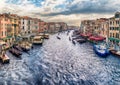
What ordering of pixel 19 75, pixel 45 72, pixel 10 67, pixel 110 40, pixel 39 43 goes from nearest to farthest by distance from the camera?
pixel 19 75 → pixel 45 72 → pixel 10 67 → pixel 110 40 → pixel 39 43

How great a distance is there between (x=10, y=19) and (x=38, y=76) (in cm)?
5598

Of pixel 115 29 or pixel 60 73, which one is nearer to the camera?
pixel 60 73

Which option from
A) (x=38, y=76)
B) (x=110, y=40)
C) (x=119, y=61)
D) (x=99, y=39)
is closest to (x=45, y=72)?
(x=38, y=76)

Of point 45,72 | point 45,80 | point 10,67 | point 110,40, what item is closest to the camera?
point 45,80

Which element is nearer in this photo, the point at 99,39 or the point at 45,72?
the point at 45,72

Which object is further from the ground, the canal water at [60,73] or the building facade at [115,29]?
the building facade at [115,29]

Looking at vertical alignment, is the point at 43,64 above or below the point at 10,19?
below

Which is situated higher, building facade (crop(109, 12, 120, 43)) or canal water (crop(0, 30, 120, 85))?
building facade (crop(109, 12, 120, 43))

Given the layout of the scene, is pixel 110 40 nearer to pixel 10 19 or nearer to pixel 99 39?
pixel 99 39

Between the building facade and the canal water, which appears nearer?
the canal water

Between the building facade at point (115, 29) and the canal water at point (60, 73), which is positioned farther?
the building facade at point (115, 29)

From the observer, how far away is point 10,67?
4909cm

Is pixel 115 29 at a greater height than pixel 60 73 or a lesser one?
greater

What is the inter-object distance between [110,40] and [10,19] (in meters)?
50.2
